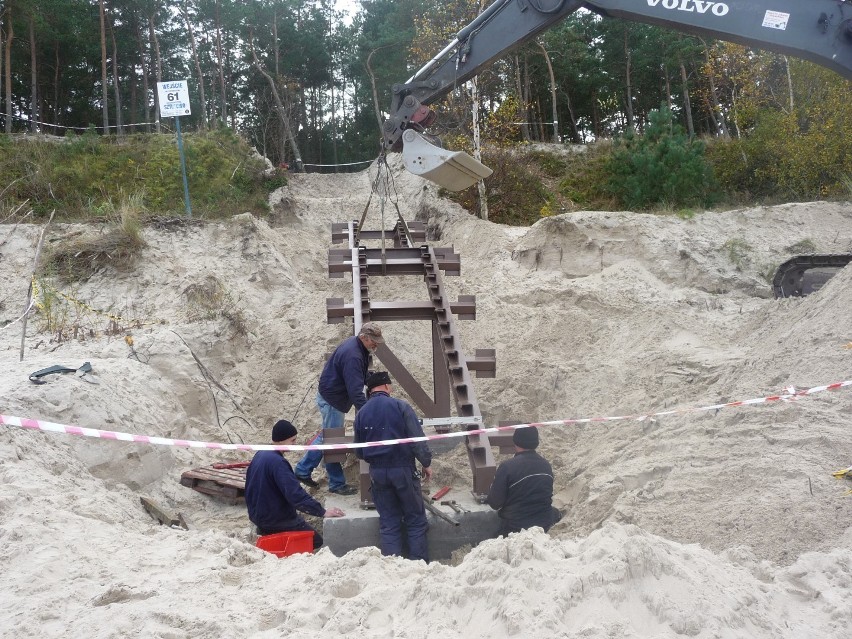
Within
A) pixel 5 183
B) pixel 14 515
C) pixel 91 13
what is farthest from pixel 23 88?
pixel 14 515

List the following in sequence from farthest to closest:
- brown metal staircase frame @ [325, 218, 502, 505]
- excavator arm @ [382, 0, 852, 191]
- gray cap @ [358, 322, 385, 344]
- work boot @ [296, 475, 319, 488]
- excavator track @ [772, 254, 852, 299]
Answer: excavator track @ [772, 254, 852, 299] → work boot @ [296, 475, 319, 488] → gray cap @ [358, 322, 385, 344] → brown metal staircase frame @ [325, 218, 502, 505] → excavator arm @ [382, 0, 852, 191]

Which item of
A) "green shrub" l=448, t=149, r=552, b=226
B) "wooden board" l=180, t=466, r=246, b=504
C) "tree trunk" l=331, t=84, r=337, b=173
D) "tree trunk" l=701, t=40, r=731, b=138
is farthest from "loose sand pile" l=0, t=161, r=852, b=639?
"tree trunk" l=331, t=84, r=337, b=173

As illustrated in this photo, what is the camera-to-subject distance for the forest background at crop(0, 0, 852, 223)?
1578 centimetres

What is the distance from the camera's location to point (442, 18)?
797 inches

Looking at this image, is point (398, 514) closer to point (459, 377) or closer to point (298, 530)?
point (298, 530)

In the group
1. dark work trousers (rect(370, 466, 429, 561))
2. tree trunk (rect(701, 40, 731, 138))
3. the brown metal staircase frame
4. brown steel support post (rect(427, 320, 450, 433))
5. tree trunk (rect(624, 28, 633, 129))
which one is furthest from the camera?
tree trunk (rect(624, 28, 633, 129))

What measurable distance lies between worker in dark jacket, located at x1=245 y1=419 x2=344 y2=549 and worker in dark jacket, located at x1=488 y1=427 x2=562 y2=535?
148 centimetres

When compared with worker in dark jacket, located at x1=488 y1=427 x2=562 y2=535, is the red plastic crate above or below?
below

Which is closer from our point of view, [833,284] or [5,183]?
[833,284]

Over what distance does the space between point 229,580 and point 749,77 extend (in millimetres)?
22447

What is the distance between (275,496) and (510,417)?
11.7 ft

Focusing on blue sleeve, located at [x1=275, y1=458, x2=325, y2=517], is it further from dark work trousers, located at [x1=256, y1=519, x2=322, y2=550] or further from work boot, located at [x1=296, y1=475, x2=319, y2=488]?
work boot, located at [x1=296, y1=475, x2=319, y2=488]

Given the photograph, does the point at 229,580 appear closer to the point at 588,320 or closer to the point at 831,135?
the point at 588,320

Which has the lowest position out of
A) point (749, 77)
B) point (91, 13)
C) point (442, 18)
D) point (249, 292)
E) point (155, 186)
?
point (249, 292)
